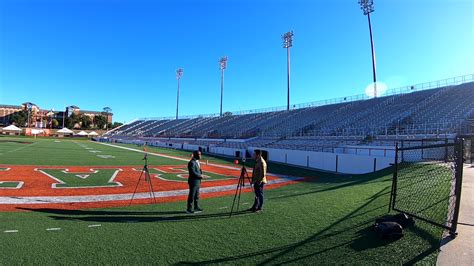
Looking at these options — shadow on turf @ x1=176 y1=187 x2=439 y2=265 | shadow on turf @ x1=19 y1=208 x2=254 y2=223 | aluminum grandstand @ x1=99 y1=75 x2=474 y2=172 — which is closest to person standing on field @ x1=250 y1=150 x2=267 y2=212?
shadow on turf @ x1=19 y1=208 x2=254 y2=223

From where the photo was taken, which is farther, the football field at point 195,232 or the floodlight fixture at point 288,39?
the floodlight fixture at point 288,39

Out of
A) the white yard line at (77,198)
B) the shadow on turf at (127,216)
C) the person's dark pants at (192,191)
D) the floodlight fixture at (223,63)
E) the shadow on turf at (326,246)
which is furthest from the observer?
the floodlight fixture at (223,63)

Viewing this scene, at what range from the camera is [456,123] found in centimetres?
2480

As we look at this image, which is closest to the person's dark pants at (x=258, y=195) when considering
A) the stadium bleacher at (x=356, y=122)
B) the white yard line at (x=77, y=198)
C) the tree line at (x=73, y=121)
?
the white yard line at (x=77, y=198)

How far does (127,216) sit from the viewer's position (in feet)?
27.1

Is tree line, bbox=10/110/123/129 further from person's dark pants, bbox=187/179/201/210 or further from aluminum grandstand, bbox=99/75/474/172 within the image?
A: person's dark pants, bbox=187/179/201/210

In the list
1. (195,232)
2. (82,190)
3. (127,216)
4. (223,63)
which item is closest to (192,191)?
(127,216)

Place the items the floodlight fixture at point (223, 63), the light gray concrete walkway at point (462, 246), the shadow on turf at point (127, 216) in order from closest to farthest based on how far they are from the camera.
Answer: the light gray concrete walkway at point (462, 246) → the shadow on turf at point (127, 216) → the floodlight fixture at point (223, 63)

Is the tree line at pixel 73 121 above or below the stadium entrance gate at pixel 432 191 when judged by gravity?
above

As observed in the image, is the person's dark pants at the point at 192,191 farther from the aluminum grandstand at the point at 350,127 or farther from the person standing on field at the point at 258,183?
the aluminum grandstand at the point at 350,127

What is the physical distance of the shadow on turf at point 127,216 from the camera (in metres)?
7.80

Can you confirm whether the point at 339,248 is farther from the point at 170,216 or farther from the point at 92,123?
the point at 92,123

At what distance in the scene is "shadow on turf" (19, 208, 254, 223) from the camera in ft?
25.6

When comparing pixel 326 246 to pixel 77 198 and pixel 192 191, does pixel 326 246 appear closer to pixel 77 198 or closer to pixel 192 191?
pixel 192 191
